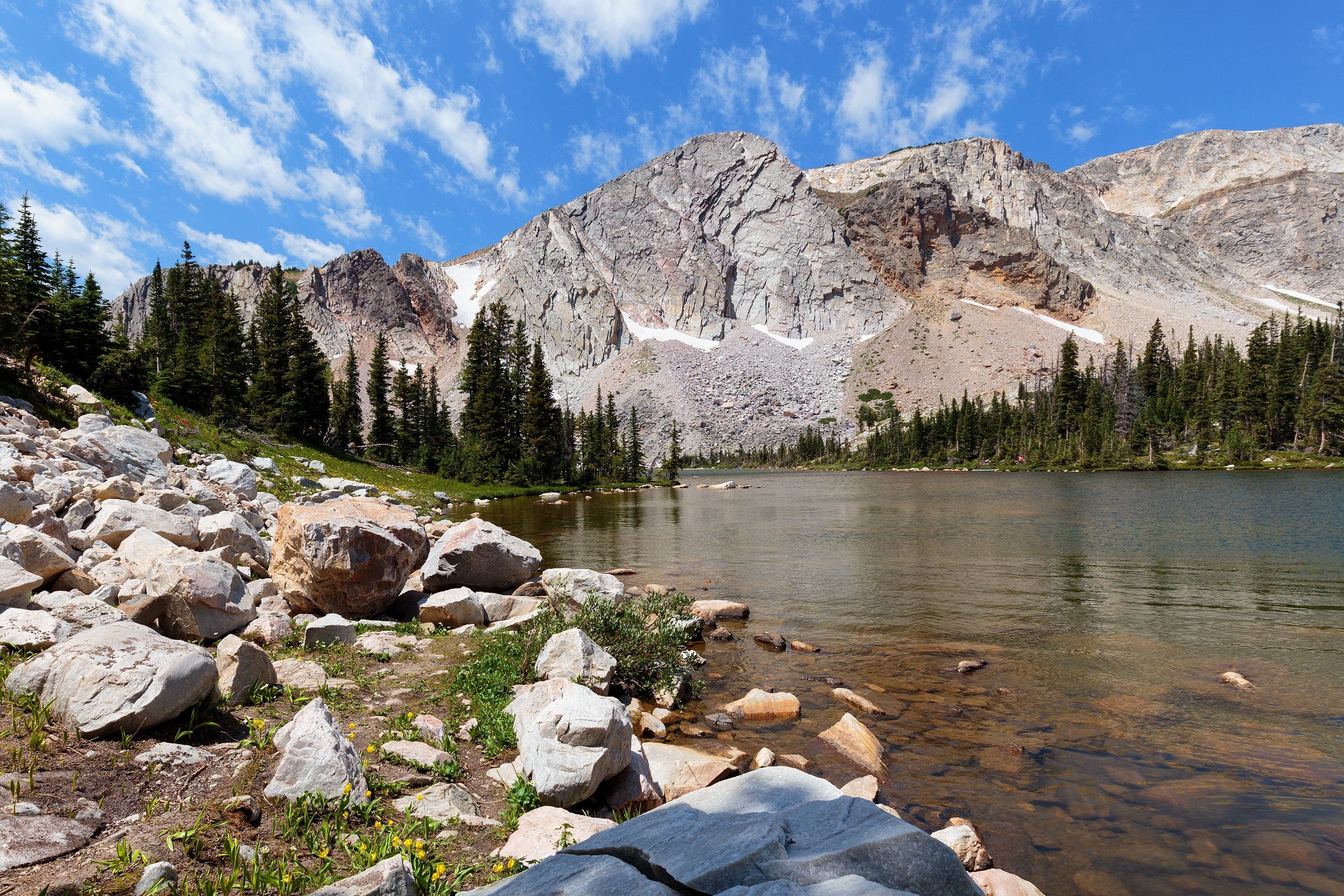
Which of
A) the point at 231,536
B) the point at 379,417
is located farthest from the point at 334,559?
the point at 379,417

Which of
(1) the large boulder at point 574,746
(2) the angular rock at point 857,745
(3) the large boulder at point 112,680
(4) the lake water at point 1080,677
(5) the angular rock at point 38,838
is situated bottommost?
(4) the lake water at point 1080,677

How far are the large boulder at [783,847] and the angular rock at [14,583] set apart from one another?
6.85m

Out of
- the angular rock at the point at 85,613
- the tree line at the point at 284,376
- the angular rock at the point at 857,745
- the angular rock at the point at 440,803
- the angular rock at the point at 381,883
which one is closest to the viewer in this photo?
the angular rock at the point at 381,883

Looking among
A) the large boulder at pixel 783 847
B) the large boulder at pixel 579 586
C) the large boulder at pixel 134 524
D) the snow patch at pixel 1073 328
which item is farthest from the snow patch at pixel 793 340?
the large boulder at pixel 783 847

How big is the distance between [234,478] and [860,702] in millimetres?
20049

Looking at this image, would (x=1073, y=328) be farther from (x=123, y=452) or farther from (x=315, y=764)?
(x=315, y=764)

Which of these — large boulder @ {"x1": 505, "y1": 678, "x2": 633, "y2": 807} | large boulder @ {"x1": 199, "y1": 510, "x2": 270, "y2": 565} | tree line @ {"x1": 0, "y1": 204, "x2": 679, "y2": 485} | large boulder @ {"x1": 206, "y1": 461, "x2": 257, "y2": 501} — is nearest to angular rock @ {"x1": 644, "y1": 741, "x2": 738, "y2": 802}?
large boulder @ {"x1": 505, "y1": 678, "x2": 633, "y2": 807}

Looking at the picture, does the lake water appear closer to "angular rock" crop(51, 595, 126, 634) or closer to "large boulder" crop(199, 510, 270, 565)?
"angular rock" crop(51, 595, 126, 634)

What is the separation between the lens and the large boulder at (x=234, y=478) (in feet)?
61.2

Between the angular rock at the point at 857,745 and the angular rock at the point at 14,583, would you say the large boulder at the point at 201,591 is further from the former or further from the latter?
the angular rock at the point at 857,745

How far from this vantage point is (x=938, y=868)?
9.32ft

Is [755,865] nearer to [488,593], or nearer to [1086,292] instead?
[488,593]

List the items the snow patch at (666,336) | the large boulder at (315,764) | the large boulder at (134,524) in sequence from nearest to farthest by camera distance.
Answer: the large boulder at (315,764)
the large boulder at (134,524)
the snow patch at (666,336)

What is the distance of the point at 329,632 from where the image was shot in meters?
9.02
